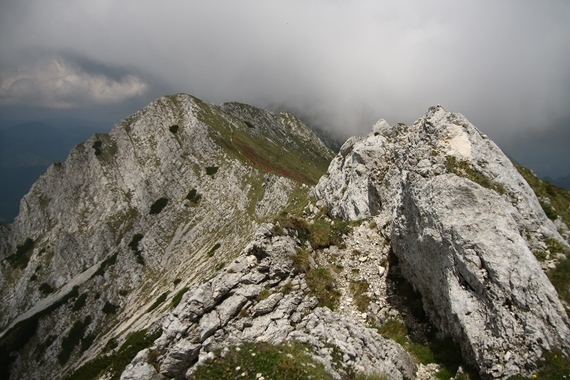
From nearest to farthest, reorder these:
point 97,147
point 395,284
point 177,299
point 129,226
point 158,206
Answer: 1. point 395,284
2. point 177,299
3. point 158,206
4. point 129,226
5. point 97,147

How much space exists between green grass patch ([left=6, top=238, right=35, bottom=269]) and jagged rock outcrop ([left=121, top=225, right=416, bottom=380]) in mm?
138718

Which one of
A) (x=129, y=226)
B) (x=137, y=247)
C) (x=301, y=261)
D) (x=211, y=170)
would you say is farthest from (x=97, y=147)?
(x=301, y=261)

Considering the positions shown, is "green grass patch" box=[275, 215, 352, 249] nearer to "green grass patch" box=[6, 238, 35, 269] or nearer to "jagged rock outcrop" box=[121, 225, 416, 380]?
"jagged rock outcrop" box=[121, 225, 416, 380]

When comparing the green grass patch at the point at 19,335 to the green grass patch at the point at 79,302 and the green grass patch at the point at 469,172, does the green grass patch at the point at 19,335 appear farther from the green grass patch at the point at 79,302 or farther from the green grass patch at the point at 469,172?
the green grass patch at the point at 469,172

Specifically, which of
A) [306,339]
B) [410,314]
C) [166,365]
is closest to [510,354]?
[410,314]

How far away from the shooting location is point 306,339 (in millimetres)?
17266

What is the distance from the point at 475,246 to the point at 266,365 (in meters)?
11.2

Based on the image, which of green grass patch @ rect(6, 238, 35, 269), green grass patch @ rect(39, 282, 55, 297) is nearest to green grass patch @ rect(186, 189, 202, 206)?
green grass patch @ rect(39, 282, 55, 297)

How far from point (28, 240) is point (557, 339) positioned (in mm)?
165610

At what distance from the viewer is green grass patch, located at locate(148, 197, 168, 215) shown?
11044 cm

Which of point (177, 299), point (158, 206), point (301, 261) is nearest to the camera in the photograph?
point (301, 261)

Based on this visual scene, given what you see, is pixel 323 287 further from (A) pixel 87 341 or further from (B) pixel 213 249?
(A) pixel 87 341

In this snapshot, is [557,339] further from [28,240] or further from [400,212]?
[28,240]

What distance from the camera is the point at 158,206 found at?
11188cm
